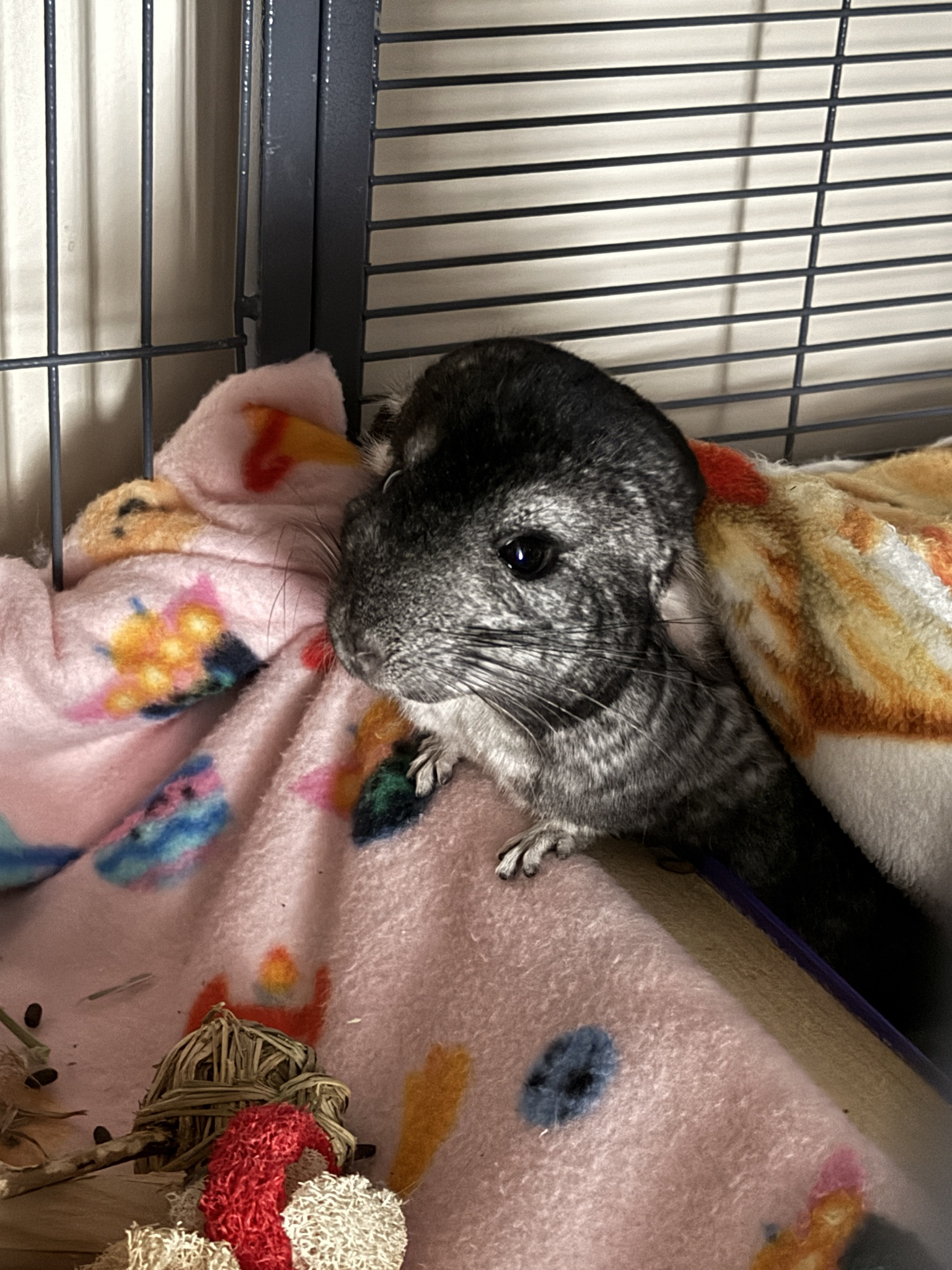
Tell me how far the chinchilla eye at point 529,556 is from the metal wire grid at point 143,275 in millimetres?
564

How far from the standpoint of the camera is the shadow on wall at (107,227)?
60.7 inches

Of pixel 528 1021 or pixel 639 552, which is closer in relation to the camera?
pixel 528 1021

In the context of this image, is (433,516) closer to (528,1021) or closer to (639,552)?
(639,552)

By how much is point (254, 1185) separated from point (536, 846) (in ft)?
1.63

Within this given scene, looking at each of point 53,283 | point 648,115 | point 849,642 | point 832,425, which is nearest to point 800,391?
point 832,425

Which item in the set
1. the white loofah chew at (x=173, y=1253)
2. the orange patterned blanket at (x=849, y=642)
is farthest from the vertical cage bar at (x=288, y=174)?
the white loofah chew at (x=173, y=1253)

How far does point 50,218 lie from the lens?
145 cm

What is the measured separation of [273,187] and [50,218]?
257 millimetres

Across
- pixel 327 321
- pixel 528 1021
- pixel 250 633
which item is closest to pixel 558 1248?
pixel 528 1021

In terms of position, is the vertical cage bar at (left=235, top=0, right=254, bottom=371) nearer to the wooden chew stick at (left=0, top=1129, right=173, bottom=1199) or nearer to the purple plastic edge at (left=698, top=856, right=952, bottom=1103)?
the purple plastic edge at (left=698, top=856, right=952, bottom=1103)

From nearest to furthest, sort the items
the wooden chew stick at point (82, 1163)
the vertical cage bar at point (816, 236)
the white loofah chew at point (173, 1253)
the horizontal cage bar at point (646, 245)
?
1. the white loofah chew at point (173, 1253)
2. the wooden chew stick at point (82, 1163)
3. the horizontal cage bar at point (646, 245)
4. the vertical cage bar at point (816, 236)

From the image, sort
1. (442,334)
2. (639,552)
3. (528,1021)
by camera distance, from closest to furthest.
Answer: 1. (528,1021)
2. (639,552)
3. (442,334)

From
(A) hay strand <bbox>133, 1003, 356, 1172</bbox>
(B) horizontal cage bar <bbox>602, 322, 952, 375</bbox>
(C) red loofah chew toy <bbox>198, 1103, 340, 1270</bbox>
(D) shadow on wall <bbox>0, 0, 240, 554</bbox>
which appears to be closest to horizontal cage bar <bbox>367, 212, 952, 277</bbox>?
(B) horizontal cage bar <bbox>602, 322, 952, 375</bbox>

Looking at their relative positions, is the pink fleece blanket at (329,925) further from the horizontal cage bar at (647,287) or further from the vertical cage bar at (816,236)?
the vertical cage bar at (816,236)
